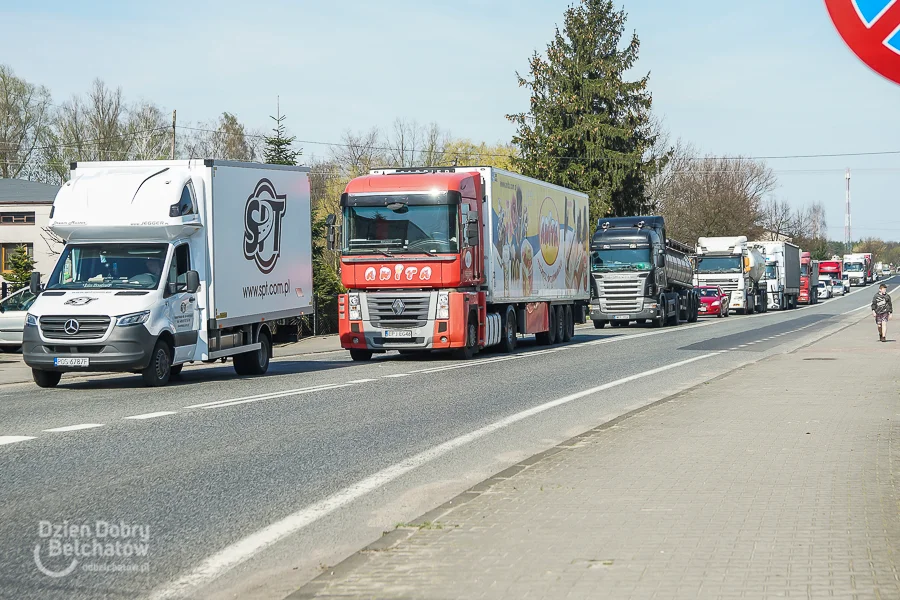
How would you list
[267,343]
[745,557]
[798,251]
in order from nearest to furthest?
[745,557]
[267,343]
[798,251]

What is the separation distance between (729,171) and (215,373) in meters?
79.3

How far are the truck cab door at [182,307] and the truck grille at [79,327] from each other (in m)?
1.08

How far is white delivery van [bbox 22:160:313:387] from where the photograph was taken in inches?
645

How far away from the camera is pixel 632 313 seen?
41688 mm

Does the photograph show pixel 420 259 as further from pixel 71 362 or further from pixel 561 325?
A: pixel 561 325

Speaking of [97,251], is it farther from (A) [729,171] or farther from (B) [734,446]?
(A) [729,171]

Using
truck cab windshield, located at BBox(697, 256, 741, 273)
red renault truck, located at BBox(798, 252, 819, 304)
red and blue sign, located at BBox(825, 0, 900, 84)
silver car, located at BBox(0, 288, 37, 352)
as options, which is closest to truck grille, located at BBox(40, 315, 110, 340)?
silver car, located at BBox(0, 288, 37, 352)

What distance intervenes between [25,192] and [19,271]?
26.1 metres

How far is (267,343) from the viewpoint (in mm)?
20359

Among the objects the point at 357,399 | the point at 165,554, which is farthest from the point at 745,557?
the point at 357,399

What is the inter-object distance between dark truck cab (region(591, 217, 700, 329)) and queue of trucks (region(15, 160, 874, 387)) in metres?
7.24

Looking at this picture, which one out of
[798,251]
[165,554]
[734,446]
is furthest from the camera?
[798,251]

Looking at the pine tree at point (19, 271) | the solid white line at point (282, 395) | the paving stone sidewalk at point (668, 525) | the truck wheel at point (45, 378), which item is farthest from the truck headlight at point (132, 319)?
the pine tree at point (19, 271)

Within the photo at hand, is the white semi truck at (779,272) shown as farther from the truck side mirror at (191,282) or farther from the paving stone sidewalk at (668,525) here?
the paving stone sidewalk at (668,525)
